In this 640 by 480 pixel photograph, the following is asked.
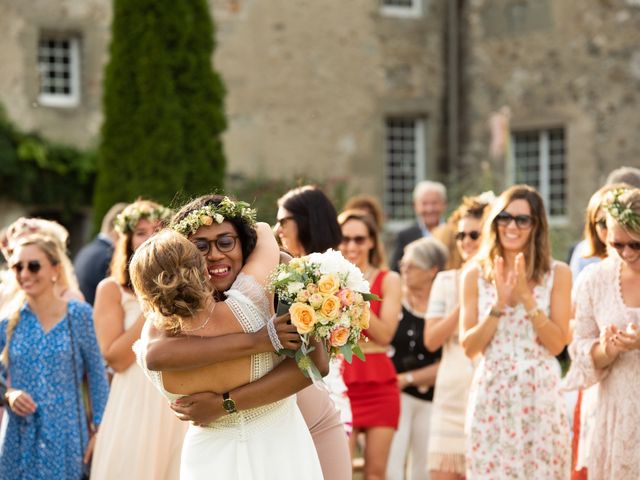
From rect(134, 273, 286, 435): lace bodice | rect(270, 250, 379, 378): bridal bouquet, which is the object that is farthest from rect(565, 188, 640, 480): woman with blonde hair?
rect(134, 273, 286, 435): lace bodice

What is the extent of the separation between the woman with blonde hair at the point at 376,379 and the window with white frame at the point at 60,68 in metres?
12.1

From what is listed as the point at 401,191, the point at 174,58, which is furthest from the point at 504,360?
the point at 401,191

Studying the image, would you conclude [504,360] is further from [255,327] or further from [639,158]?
[639,158]

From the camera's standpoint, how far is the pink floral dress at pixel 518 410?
6.30m

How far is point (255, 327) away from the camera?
14.6ft

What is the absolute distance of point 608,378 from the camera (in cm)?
623

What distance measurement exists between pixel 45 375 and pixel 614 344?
10.6ft

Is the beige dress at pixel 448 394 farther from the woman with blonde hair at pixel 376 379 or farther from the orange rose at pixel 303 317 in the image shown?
the orange rose at pixel 303 317

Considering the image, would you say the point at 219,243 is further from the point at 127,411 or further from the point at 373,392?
the point at 373,392

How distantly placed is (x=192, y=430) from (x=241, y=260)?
73 cm

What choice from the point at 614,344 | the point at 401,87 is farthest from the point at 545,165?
the point at 614,344

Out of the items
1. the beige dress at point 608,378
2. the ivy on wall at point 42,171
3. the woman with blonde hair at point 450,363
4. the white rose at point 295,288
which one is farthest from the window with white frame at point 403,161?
the white rose at point 295,288

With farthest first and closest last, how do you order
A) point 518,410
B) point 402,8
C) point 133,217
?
point 402,8 → point 133,217 → point 518,410

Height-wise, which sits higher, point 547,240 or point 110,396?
point 547,240
